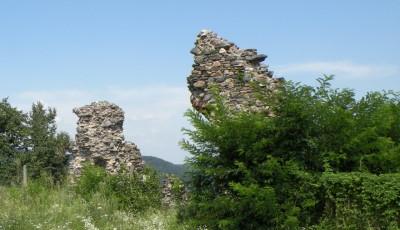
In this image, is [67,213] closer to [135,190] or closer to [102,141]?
[135,190]

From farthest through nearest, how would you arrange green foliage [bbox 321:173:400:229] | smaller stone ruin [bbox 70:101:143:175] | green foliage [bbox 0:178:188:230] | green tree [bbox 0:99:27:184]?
1. green tree [bbox 0:99:27:184]
2. smaller stone ruin [bbox 70:101:143:175]
3. green foliage [bbox 0:178:188:230]
4. green foliage [bbox 321:173:400:229]

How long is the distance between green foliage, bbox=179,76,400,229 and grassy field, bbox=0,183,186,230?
4.82 ft

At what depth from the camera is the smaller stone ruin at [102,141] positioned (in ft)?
56.3

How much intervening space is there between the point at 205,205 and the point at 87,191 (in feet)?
20.9

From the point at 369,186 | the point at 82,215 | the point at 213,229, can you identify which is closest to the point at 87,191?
the point at 82,215

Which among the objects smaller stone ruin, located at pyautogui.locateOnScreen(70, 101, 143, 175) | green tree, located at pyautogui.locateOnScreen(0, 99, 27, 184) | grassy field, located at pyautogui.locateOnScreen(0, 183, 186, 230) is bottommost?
grassy field, located at pyautogui.locateOnScreen(0, 183, 186, 230)

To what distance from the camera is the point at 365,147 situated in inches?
360

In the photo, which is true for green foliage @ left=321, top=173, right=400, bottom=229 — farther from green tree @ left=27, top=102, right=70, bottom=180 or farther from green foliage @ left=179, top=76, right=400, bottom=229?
green tree @ left=27, top=102, right=70, bottom=180

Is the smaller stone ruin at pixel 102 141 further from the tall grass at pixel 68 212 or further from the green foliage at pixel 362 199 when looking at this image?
the green foliage at pixel 362 199

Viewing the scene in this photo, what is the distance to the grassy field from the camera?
35.0ft

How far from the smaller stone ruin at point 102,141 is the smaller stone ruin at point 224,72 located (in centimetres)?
622

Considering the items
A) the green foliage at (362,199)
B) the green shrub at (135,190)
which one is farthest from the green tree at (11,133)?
the green foliage at (362,199)

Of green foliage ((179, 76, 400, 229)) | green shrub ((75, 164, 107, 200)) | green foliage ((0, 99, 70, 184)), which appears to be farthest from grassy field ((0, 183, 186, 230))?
green foliage ((0, 99, 70, 184))

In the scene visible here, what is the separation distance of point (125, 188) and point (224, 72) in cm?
458
